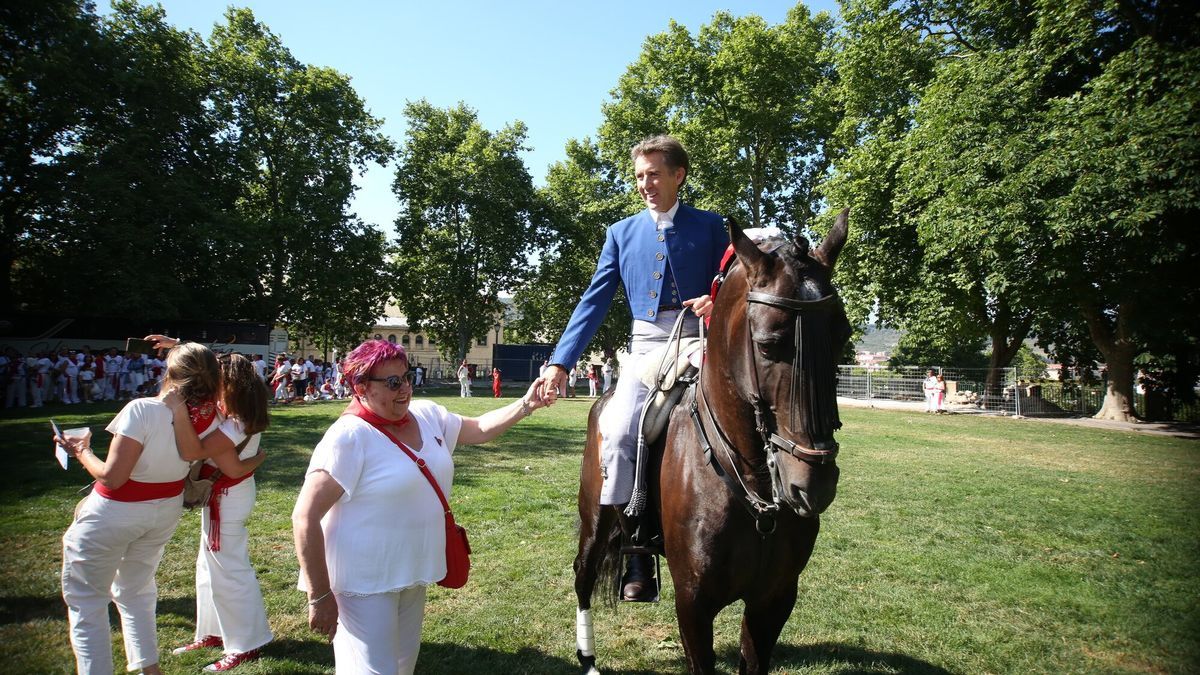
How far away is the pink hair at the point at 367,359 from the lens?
276 cm

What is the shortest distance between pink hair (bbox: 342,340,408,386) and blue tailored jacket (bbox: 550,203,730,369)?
37.8 inches

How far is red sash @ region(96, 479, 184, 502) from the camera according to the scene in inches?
140

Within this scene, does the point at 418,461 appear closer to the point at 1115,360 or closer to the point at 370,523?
the point at 370,523

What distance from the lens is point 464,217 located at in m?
44.5

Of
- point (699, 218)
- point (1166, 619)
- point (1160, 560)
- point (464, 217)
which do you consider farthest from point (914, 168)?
point (464, 217)

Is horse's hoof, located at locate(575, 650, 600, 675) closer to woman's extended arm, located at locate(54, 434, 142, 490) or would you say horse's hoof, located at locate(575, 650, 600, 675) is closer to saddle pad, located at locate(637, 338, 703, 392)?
saddle pad, located at locate(637, 338, 703, 392)

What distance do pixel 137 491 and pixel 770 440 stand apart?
3.69 metres

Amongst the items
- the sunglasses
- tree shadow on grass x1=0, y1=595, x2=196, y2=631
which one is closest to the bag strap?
the sunglasses

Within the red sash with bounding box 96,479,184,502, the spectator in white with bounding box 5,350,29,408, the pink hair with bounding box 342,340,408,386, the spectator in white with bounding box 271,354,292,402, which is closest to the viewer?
the pink hair with bounding box 342,340,408,386

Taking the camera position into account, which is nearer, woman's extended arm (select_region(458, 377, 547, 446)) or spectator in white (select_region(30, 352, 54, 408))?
woman's extended arm (select_region(458, 377, 547, 446))

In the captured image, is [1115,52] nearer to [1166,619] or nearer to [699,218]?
[1166,619]

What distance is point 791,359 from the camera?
2.29 m

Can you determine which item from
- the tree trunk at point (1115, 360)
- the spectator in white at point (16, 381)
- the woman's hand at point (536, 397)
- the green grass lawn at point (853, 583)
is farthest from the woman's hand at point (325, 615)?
the tree trunk at point (1115, 360)

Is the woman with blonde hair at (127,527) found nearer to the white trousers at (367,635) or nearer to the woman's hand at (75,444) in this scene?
the woman's hand at (75,444)
